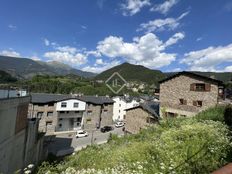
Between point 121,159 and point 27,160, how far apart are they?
1687 centimetres

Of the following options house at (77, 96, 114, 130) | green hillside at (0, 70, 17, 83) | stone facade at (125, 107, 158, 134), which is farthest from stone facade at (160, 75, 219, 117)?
house at (77, 96, 114, 130)

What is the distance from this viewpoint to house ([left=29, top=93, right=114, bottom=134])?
4318 cm

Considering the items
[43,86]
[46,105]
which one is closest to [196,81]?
[46,105]

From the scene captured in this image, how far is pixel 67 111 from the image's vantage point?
46500 millimetres

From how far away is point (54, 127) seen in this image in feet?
146

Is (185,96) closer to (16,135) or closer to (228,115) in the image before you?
(228,115)

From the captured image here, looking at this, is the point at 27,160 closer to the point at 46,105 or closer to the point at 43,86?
the point at 46,105

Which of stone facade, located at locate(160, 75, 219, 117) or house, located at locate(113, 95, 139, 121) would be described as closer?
stone facade, located at locate(160, 75, 219, 117)

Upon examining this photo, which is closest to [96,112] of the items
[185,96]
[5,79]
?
[185,96]

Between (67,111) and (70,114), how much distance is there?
1.15m

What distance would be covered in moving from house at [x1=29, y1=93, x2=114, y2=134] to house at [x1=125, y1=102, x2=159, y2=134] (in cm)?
1629

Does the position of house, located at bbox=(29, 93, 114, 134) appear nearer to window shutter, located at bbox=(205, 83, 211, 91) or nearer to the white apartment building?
the white apartment building

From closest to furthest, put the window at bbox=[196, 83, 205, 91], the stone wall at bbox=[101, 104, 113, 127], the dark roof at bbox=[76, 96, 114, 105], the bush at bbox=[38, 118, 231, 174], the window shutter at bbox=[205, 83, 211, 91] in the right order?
the bush at bbox=[38, 118, 231, 174], the window shutter at bbox=[205, 83, 211, 91], the window at bbox=[196, 83, 205, 91], the dark roof at bbox=[76, 96, 114, 105], the stone wall at bbox=[101, 104, 113, 127]

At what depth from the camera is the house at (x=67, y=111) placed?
142ft
